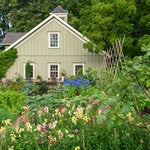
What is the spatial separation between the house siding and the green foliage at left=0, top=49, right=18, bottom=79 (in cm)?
35

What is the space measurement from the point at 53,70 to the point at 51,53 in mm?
1222

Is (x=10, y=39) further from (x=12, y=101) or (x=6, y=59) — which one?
(x=12, y=101)

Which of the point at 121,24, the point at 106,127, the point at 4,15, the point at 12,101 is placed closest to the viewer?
the point at 106,127

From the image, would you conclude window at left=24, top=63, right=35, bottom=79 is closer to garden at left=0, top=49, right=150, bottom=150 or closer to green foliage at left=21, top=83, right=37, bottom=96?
green foliage at left=21, top=83, right=37, bottom=96

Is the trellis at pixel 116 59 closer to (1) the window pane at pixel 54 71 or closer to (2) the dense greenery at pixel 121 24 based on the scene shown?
(2) the dense greenery at pixel 121 24

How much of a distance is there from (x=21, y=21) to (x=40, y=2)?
4138mm

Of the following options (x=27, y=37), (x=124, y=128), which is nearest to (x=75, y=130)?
(x=124, y=128)

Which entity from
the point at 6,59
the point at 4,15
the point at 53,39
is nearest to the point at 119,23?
the point at 53,39

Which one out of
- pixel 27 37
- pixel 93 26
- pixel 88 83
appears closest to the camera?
pixel 88 83

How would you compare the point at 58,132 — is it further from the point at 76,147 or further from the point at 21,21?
the point at 21,21

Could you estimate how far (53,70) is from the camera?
29.0 m

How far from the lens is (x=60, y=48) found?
2898cm

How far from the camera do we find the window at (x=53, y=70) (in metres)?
29.1

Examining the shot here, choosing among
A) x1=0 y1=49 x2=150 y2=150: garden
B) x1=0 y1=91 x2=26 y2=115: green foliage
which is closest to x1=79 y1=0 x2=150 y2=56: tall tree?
x1=0 y1=91 x2=26 y2=115: green foliage
